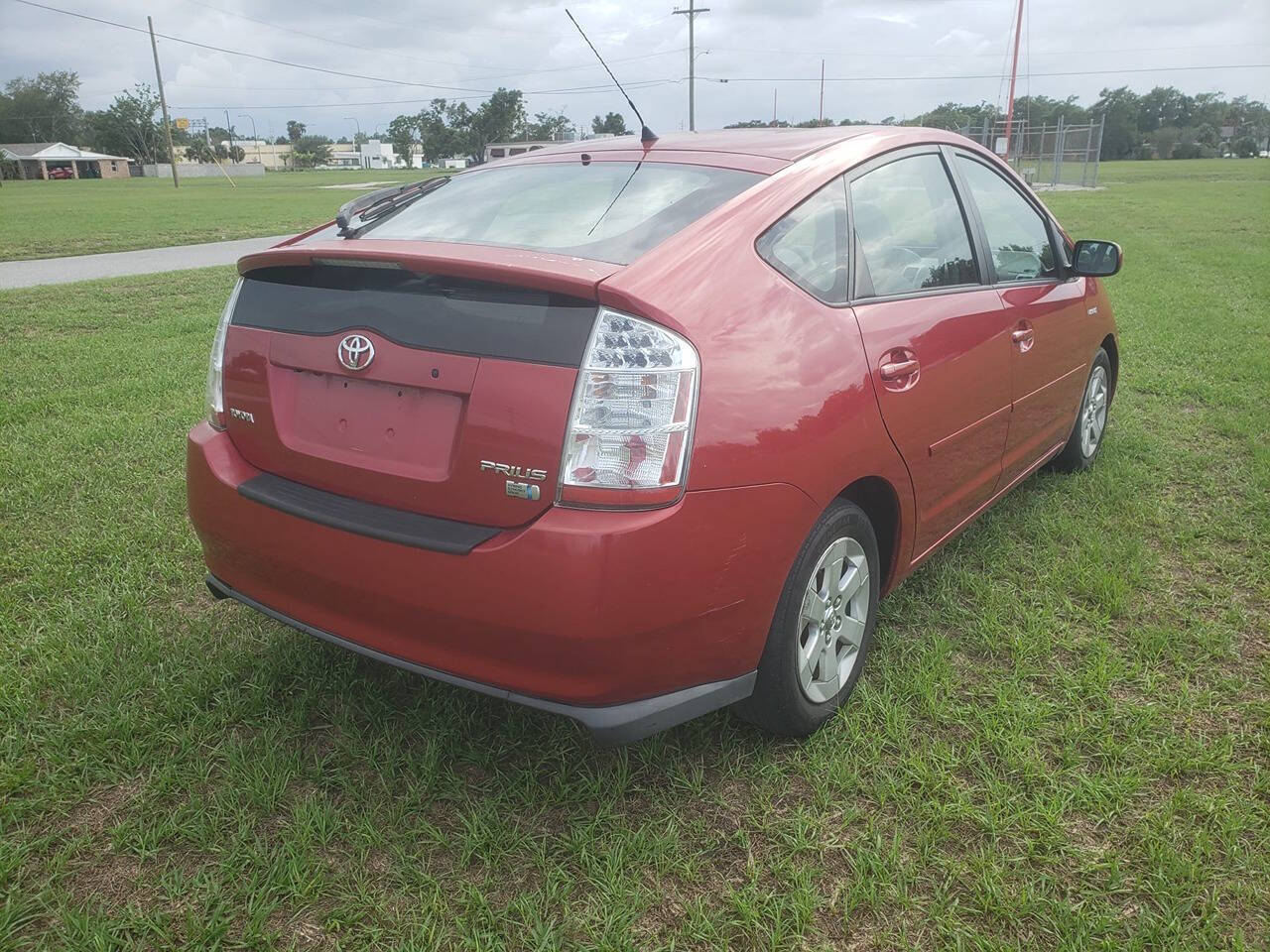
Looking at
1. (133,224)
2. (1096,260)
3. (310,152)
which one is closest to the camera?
(1096,260)

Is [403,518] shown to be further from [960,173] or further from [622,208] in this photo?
[960,173]

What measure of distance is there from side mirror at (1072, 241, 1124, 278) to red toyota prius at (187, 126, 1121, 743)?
125cm

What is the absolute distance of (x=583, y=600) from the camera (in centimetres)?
192

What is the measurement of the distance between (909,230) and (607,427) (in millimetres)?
1599

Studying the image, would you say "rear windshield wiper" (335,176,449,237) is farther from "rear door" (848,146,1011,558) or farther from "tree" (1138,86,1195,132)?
"tree" (1138,86,1195,132)

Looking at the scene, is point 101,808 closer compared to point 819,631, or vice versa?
A: point 101,808

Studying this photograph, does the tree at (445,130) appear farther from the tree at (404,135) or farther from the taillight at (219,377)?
the taillight at (219,377)

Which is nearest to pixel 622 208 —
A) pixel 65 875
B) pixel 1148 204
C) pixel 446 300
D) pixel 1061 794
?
pixel 446 300

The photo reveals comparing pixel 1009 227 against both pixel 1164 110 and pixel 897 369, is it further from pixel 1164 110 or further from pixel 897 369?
pixel 1164 110

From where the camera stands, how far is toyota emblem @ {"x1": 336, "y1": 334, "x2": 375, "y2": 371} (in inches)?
85.8

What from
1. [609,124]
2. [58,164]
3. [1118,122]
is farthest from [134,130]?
[1118,122]

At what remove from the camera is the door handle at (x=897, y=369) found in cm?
256

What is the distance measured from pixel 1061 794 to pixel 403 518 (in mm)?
1786

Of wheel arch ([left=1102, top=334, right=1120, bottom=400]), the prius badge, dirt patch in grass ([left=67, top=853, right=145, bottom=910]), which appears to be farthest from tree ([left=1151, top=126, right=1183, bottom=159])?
dirt patch in grass ([left=67, top=853, right=145, bottom=910])
